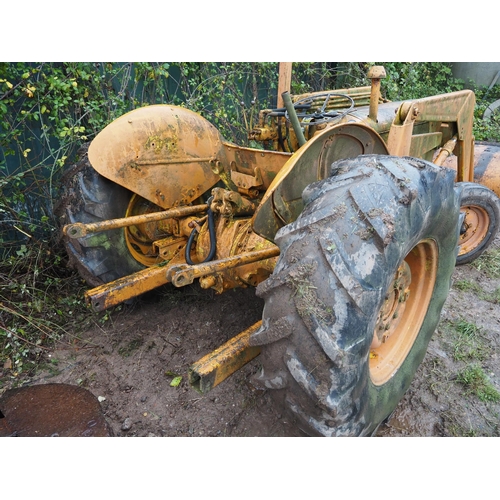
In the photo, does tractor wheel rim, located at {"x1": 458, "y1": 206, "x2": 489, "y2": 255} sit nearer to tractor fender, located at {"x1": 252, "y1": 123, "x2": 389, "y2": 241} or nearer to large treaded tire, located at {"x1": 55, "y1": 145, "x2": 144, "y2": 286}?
tractor fender, located at {"x1": 252, "y1": 123, "x2": 389, "y2": 241}

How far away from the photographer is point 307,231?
1.52 meters

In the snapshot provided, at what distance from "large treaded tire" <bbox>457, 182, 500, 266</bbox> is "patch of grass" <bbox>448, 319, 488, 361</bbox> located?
0.97 meters

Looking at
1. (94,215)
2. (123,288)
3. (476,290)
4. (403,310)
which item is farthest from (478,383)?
(94,215)

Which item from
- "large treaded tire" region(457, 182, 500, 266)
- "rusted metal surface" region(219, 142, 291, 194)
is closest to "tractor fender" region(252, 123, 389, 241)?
"rusted metal surface" region(219, 142, 291, 194)

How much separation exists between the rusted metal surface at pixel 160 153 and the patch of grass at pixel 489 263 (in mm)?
2570

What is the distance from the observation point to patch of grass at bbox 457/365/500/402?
94.8 inches

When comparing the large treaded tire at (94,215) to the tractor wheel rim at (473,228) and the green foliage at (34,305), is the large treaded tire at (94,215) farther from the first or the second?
the tractor wheel rim at (473,228)

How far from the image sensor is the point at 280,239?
158 centimetres

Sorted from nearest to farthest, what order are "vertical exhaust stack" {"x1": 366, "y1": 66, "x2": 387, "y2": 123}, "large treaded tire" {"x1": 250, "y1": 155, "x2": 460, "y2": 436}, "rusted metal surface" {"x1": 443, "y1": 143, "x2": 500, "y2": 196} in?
"large treaded tire" {"x1": 250, "y1": 155, "x2": 460, "y2": 436} → "vertical exhaust stack" {"x1": 366, "y1": 66, "x2": 387, "y2": 123} → "rusted metal surface" {"x1": 443, "y1": 143, "x2": 500, "y2": 196}

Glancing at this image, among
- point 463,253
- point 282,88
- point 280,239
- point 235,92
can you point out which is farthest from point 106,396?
point 235,92

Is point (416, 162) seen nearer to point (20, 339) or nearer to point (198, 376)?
point (198, 376)

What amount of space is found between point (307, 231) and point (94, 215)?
1.63 metres

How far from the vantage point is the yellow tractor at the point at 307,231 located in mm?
1476

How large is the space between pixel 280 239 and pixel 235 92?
409cm
